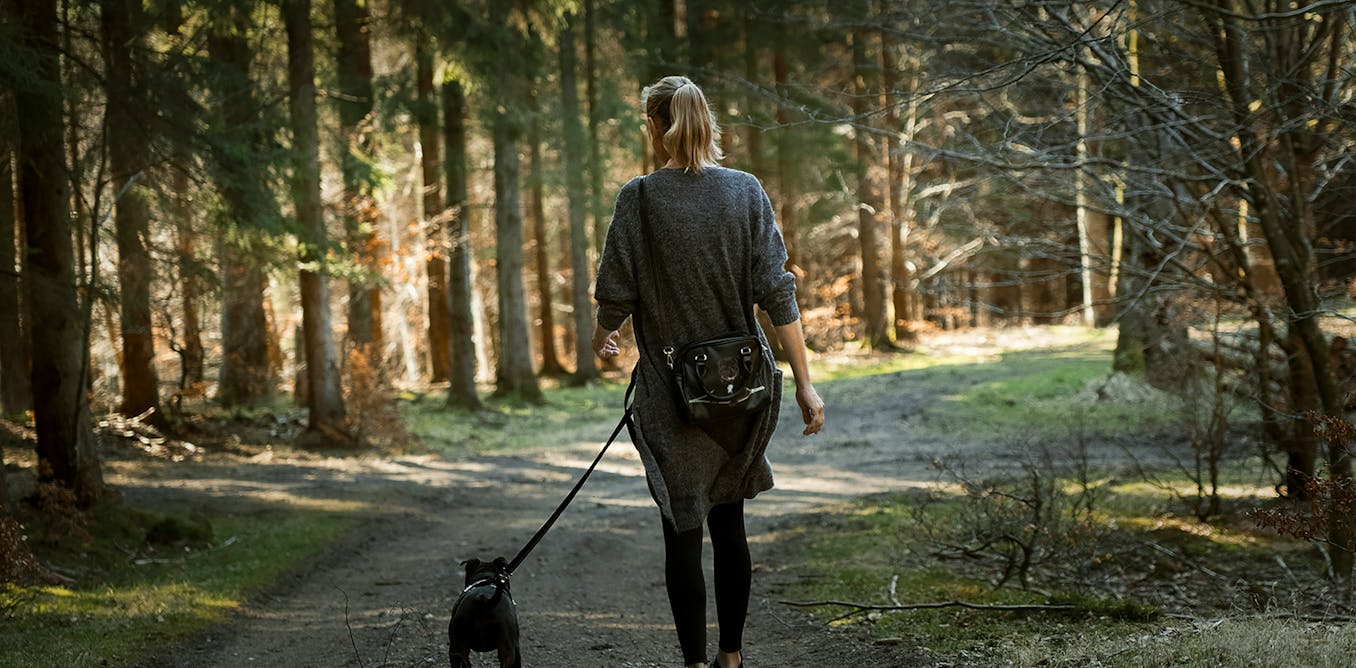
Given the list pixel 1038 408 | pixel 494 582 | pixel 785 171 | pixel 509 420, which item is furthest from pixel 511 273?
pixel 494 582

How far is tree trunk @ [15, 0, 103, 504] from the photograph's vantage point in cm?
707

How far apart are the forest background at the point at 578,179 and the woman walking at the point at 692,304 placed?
7.18 ft

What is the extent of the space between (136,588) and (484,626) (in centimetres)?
398

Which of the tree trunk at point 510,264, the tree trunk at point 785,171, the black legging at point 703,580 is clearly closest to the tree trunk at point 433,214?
the tree trunk at point 510,264

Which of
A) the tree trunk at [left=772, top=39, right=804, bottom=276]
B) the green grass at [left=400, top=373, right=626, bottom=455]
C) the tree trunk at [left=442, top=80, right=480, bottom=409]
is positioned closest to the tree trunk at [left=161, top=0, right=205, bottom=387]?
the green grass at [left=400, top=373, right=626, bottom=455]

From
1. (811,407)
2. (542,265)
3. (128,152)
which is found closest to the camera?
(811,407)

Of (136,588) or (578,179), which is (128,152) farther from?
(578,179)

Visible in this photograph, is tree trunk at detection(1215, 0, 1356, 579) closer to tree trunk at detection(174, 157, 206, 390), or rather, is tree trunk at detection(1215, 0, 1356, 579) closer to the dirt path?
the dirt path

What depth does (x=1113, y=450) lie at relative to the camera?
39.4 ft

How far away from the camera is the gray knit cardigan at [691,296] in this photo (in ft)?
11.6

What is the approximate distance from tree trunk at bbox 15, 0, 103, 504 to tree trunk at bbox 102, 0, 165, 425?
390 millimetres

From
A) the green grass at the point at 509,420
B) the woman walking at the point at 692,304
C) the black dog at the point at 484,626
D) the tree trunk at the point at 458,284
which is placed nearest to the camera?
the black dog at the point at 484,626

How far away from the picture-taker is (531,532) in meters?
8.36

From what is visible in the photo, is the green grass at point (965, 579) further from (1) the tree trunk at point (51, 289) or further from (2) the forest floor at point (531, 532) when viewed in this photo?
(1) the tree trunk at point (51, 289)
